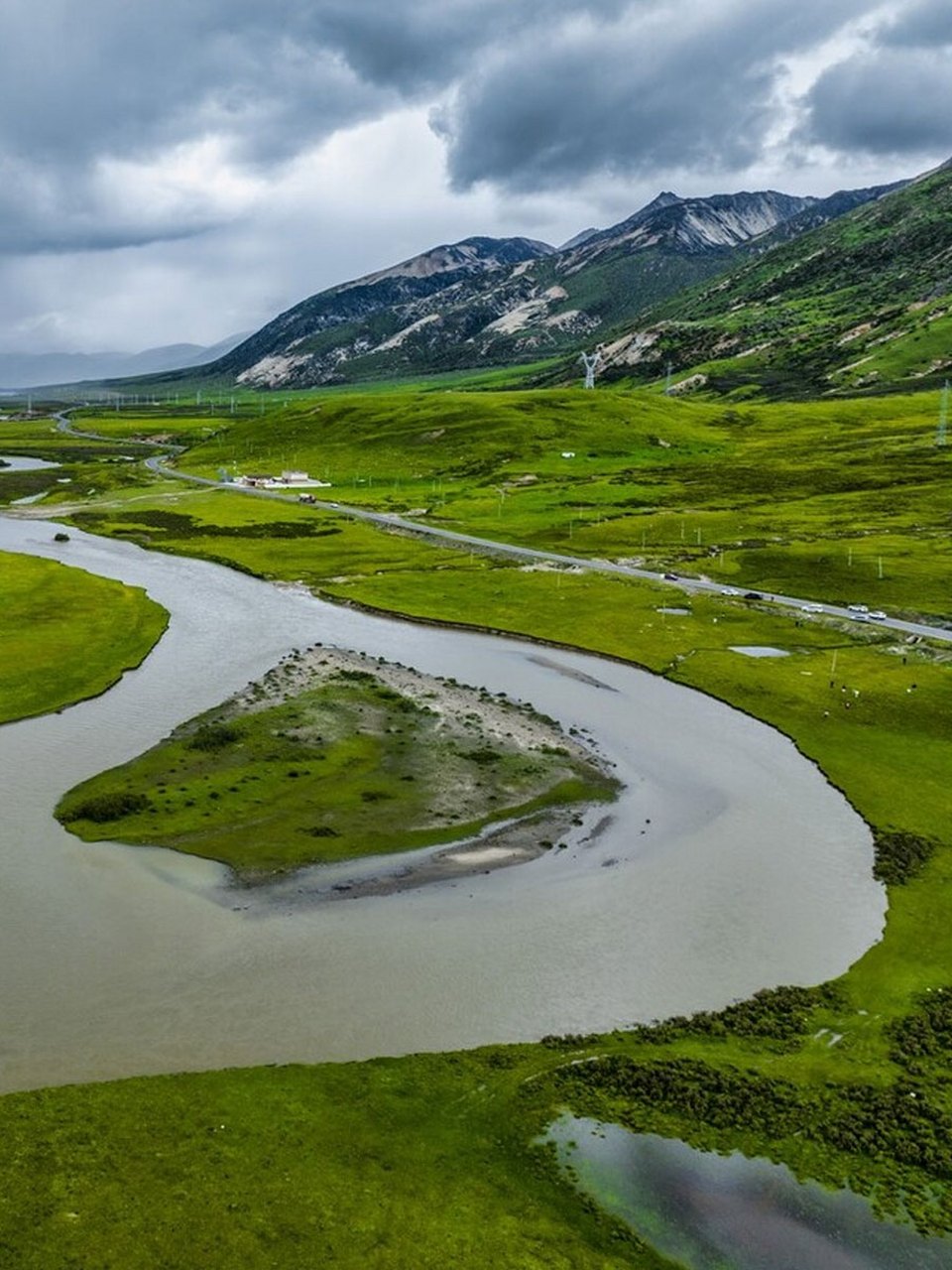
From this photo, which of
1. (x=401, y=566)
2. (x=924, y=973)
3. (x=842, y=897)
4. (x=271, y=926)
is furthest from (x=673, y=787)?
(x=401, y=566)

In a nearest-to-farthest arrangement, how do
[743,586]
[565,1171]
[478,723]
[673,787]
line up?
[565,1171], [673,787], [478,723], [743,586]

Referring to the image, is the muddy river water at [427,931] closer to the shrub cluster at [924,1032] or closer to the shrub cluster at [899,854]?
the shrub cluster at [899,854]

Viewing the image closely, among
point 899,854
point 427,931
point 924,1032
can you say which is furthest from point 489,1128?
point 899,854

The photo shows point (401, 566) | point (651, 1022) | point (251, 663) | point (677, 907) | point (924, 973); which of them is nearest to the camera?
point (651, 1022)

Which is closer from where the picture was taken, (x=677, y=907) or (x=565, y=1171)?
(x=565, y=1171)

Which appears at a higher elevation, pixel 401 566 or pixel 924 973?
pixel 401 566

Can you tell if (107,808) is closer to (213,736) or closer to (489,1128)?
(213,736)

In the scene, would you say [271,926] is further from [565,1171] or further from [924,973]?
[924,973]
